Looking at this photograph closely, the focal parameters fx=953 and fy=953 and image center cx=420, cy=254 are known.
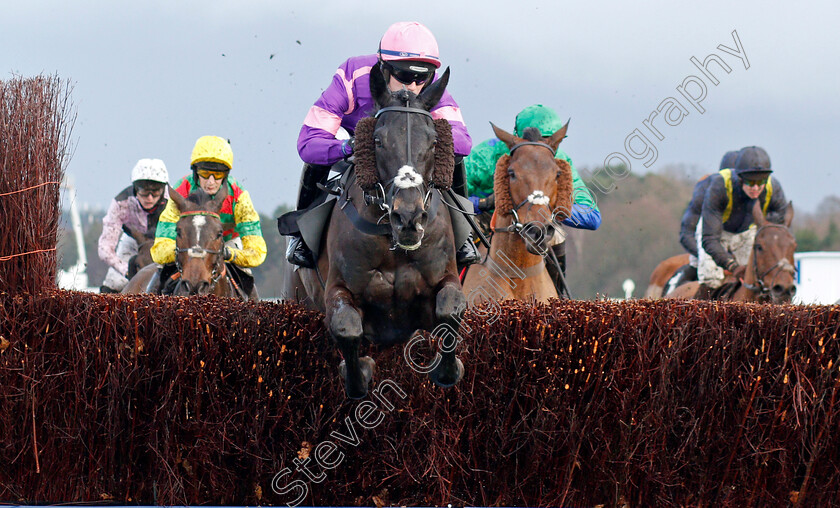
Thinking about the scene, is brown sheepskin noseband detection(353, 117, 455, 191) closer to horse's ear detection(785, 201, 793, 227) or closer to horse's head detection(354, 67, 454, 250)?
horse's head detection(354, 67, 454, 250)

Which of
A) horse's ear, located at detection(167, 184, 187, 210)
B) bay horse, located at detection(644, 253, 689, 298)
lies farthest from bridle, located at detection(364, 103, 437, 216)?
bay horse, located at detection(644, 253, 689, 298)

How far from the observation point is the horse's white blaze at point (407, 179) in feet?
12.6

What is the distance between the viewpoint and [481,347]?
4559 millimetres

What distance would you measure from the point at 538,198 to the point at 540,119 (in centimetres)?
124

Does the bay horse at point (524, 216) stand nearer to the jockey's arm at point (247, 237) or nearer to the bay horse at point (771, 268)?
the jockey's arm at point (247, 237)

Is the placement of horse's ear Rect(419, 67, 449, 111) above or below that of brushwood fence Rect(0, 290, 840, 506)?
above

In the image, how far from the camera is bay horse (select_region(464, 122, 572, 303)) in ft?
18.7

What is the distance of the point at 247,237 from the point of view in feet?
26.1

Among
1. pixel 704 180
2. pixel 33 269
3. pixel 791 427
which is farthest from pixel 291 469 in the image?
pixel 704 180

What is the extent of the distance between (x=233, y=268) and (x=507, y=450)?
3.97m

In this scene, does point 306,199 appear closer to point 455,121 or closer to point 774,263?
point 455,121

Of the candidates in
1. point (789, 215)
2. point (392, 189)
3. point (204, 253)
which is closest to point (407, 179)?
point (392, 189)

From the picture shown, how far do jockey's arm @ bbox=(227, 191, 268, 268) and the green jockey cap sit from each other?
2.41 metres

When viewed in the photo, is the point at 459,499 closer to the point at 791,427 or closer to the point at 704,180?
the point at 791,427
